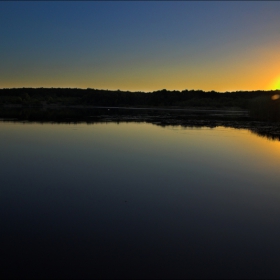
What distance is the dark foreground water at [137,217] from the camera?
3295mm

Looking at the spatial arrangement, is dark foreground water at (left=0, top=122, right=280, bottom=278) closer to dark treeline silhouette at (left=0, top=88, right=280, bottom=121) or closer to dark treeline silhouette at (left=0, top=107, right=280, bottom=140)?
dark treeline silhouette at (left=0, top=107, right=280, bottom=140)

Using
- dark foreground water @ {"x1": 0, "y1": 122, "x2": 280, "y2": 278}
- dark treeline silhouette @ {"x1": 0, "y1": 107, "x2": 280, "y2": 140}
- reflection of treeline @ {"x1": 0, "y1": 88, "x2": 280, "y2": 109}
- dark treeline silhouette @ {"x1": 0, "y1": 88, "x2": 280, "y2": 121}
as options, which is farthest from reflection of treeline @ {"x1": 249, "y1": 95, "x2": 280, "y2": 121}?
reflection of treeline @ {"x1": 0, "y1": 88, "x2": 280, "y2": 109}

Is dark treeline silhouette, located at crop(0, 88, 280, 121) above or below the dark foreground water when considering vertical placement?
above

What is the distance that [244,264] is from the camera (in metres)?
3.39

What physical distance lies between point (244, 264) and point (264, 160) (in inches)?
269

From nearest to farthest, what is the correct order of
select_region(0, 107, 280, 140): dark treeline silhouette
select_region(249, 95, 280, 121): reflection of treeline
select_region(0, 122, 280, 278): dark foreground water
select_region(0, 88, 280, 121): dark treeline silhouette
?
select_region(0, 122, 280, 278): dark foreground water, select_region(0, 107, 280, 140): dark treeline silhouette, select_region(249, 95, 280, 121): reflection of treeline, select_region(0, 88, 280, 121): dark treeline silhouette

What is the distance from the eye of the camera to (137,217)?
14.8 feet

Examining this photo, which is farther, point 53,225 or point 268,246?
point 53,225

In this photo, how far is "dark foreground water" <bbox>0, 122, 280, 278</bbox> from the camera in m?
3.29

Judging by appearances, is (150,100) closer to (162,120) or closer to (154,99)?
(154,99)

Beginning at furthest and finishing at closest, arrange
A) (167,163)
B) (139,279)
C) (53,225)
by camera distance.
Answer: (167,163), (53,225), (139,279)

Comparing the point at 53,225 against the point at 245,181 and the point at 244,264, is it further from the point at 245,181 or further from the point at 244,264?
the point at 245,181

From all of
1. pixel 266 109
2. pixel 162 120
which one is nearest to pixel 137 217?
pixel 162 120

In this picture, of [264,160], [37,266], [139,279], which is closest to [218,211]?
[139,279]
